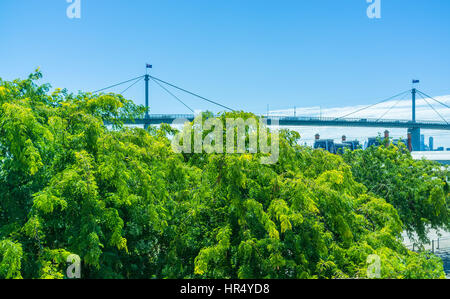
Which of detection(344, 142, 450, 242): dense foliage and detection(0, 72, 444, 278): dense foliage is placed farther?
detection(344, 142, 450, 242): dense foliage

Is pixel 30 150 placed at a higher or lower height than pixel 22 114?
lower

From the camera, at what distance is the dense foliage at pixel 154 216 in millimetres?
5805

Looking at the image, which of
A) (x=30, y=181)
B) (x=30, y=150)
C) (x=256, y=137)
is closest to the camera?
(x=30, y=150)

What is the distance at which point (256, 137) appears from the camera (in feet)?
25.7

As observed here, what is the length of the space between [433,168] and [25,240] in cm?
1686

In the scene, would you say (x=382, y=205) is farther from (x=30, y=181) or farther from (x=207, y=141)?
(x=30, y=181)

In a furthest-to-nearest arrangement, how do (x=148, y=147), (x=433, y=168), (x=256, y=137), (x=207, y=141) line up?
1. (x=433, y=168)
2. (x=148, y=147)
3. (x=207, y=141)
4. (x=256, y=137)

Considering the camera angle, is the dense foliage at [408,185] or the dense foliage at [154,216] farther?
the dense foliage at [408,185]

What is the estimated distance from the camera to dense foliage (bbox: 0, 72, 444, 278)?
5.80 m

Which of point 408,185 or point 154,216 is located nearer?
point 154,216

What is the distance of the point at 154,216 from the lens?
23.5 ft
